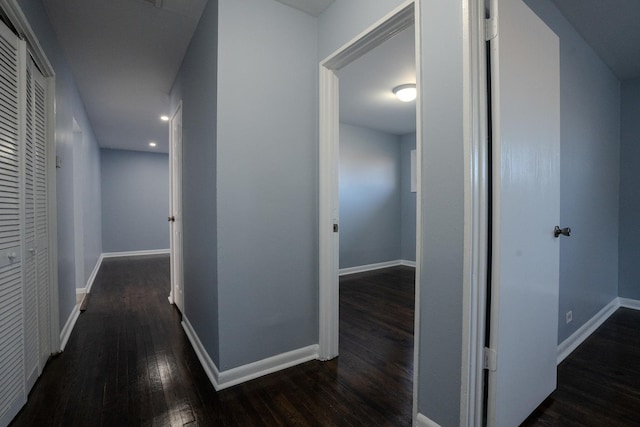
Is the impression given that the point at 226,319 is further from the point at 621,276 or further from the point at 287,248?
the point at 621,276

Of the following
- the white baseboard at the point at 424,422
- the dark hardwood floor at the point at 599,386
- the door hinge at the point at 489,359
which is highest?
the door hinge at the point at 489,359

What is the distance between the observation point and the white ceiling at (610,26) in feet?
6.46

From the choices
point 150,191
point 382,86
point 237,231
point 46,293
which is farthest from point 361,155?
point 150,191

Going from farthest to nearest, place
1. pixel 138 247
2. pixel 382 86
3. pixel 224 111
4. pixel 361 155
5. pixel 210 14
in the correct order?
pixel 138 247, pixel 361 155, pixel 382 86, pixel 210 14, pixel 224 111

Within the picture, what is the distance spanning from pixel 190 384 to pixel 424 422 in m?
1.36

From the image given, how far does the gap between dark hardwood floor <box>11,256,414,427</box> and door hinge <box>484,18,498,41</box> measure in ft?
6.05

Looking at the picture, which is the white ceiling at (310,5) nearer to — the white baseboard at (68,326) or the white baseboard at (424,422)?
the white baseboard at (424,422)

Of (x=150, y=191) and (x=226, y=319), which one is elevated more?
(x=150, y=191)

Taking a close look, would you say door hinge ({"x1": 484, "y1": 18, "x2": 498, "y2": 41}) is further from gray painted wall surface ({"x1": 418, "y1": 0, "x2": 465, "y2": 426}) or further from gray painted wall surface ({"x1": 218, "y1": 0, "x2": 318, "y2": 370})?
gray painted wall surface ({"x1": 218, "y1": 0, "x2": 318, "y2": 370})

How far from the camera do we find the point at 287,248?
6.41 ft

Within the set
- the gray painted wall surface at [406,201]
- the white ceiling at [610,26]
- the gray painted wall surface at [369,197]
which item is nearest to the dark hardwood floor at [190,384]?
the gray painted wall surface at [369,197]

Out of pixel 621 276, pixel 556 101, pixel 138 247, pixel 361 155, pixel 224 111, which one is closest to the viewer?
pixel 556 101

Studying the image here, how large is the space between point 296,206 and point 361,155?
10.8 ft

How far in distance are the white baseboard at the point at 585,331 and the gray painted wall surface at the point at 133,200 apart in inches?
292
